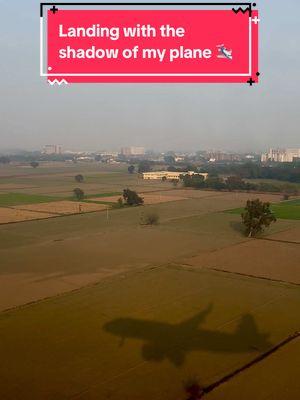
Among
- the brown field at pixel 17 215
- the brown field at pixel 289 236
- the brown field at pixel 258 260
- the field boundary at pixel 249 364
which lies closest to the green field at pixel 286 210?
the brown field at pixel 289 236

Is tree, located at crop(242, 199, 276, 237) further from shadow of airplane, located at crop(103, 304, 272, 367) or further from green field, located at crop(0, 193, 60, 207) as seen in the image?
green field, located at crop(0, 193, 60, 207)

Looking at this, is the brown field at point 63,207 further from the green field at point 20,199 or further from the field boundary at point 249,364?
the field boundary at point 249,364

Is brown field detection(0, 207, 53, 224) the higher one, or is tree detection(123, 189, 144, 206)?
tree detection(123, 189, 144, 206)

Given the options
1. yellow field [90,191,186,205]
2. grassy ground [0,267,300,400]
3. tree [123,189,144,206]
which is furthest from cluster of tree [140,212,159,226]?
grassy ground [0,267,300,400]

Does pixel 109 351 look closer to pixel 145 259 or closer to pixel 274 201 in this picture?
pixel 145 259

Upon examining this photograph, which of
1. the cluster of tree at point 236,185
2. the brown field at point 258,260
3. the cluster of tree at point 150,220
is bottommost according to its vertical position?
the brown field at point 258,260

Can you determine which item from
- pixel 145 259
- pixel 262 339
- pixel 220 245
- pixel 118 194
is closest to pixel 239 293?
pixel 262 339
